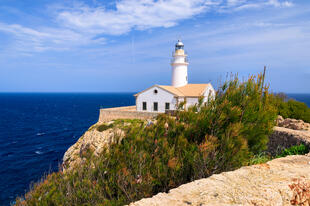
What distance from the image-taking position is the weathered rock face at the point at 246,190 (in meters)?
3.78

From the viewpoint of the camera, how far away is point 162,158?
6.34 meters

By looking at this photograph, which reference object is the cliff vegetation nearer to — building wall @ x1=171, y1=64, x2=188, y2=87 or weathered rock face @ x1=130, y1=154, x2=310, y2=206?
weathered rock face @ x1=130, y1=154, x2=310, y2=206

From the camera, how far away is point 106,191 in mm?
5836

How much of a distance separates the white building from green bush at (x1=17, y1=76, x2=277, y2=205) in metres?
22.1

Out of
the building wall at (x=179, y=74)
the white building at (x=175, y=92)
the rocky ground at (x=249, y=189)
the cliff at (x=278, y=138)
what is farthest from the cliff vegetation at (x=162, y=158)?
the building wall at (x=179, y=74)

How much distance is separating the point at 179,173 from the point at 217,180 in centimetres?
175

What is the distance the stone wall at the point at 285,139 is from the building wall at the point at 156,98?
63.8 ft

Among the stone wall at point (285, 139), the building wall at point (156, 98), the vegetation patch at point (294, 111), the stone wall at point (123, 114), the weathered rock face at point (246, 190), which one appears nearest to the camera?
the weathered rock face at point (246, 190)

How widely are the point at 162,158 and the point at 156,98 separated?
84.7 ft

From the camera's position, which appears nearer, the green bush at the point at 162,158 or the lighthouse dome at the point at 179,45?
the green bush at the point at 162,158

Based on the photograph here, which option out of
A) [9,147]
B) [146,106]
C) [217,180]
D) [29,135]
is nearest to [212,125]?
[217,180]

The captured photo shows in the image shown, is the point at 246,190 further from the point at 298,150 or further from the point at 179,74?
the point at 179,74

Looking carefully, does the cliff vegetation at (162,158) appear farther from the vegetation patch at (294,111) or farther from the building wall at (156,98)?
the building wall at (156,98)

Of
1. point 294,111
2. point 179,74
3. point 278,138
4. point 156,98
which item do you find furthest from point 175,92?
point 278,138
